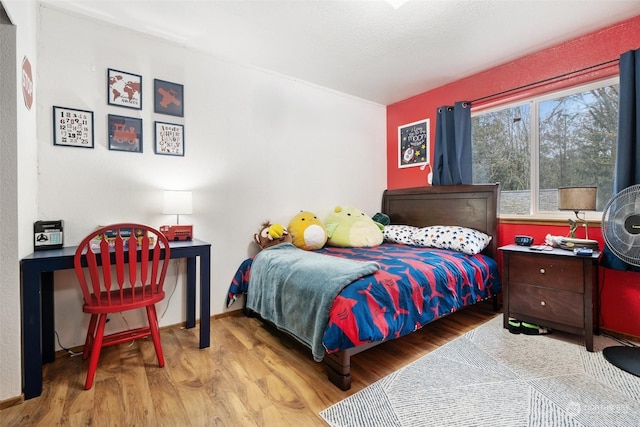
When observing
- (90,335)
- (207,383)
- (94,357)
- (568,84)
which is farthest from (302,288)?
(568,84)

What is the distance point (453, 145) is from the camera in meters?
3.18

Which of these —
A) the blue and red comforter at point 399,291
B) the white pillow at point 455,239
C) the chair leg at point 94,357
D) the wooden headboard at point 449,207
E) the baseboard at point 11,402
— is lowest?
the baseboard at point 11,402

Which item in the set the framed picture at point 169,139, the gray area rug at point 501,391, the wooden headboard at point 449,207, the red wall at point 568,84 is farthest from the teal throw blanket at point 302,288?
the red wall at point 568,84

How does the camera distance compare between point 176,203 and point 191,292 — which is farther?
point 191,292

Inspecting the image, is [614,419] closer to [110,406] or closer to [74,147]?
[110,406]

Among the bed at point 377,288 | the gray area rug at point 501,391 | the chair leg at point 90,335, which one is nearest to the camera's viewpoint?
the gray area rug at point 501,391

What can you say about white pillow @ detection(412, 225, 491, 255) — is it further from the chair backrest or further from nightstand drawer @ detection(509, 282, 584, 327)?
the chair backrest

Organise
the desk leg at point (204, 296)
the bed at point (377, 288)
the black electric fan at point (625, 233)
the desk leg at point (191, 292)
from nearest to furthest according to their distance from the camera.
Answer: the bed at point (377, 288)
the black electric fan at point (625, 233)
the desk leg at point (204, 296)
the desk leg at point (191, 292)

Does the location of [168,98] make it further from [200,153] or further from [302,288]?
[302,288]

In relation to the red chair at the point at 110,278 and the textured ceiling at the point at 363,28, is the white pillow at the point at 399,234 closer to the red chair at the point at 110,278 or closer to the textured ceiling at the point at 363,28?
the textured ceiling at the point at 363,28

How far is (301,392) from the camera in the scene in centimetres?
160

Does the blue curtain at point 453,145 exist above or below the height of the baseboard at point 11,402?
above

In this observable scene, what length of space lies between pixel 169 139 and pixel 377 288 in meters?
2.01

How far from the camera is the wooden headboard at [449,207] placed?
9.45ft
